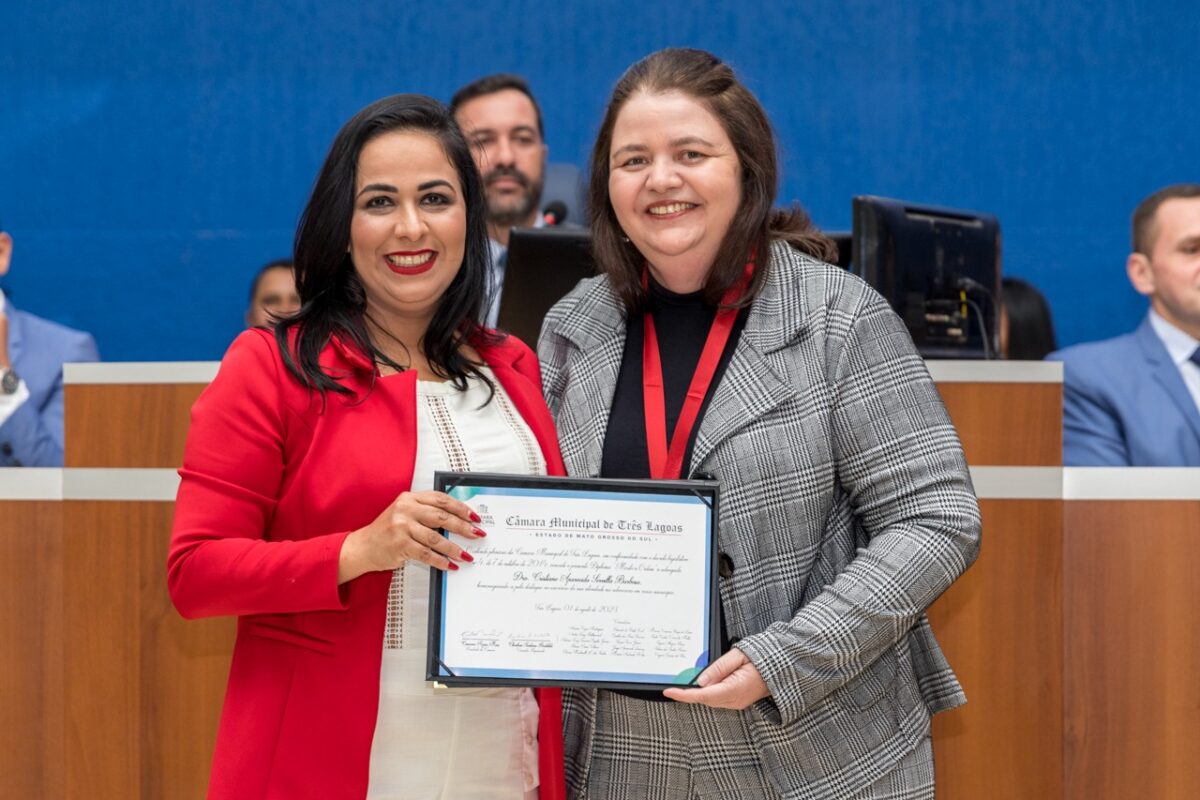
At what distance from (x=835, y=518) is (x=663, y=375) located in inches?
12.1

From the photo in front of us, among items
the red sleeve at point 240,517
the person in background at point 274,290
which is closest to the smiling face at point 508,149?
the person in background at point 274,290

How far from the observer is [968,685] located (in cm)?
222

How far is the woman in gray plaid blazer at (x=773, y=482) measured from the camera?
5.36ft

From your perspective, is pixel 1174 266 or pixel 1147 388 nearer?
pixel 1147 388

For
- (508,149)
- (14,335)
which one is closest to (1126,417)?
(508,149)

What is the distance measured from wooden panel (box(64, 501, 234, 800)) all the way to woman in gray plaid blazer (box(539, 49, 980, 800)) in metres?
0.79

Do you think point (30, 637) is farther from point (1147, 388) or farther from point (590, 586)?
point (1147, 388)

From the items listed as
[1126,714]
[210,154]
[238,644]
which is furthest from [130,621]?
[210,154]

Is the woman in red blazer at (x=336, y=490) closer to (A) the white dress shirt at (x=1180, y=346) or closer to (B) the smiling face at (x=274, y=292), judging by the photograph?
(A) the white dress shirt at (x=1180, y=346)

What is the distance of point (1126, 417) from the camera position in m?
3.47

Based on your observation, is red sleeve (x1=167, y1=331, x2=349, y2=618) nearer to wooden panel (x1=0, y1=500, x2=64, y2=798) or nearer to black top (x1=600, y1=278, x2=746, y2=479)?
black top (x1=600, y1=278, x2=746, y2=479)

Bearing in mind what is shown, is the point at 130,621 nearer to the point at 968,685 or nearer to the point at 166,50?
the point at 968,685

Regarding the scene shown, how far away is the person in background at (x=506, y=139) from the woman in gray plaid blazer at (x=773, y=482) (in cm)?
278

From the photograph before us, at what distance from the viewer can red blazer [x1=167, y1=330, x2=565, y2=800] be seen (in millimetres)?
1521
